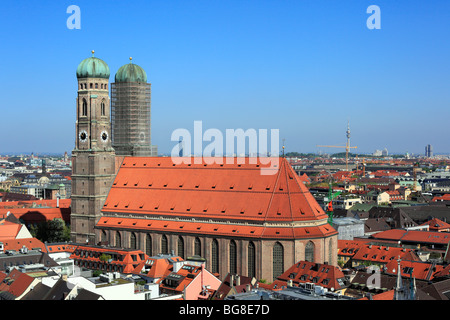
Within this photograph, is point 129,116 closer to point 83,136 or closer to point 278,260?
point 83,136

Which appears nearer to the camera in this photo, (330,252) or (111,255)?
(330,252)

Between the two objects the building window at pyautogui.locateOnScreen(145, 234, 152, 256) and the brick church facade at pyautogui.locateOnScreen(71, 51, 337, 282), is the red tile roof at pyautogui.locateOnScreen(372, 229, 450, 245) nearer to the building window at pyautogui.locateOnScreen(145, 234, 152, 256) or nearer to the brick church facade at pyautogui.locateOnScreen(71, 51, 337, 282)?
the brick church facade at pyautogui.locateOnScreen(71, 51, 337, 282)

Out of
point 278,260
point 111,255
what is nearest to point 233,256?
point 278,260

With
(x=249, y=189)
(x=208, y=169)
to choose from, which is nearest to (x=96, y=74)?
(x=208, y=169)

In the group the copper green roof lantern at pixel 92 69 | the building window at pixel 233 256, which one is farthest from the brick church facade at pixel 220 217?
the copper green roof lantern at pixel 92 69

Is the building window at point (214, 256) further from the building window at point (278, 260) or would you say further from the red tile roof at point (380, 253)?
the red tile roof at point (380, 253)

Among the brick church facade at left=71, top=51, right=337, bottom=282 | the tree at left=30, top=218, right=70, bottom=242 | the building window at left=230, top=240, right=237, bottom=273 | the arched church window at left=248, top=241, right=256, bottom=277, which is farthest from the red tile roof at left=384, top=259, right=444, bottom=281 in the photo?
the tree at left=30, top=218, right=70, bottom=242
